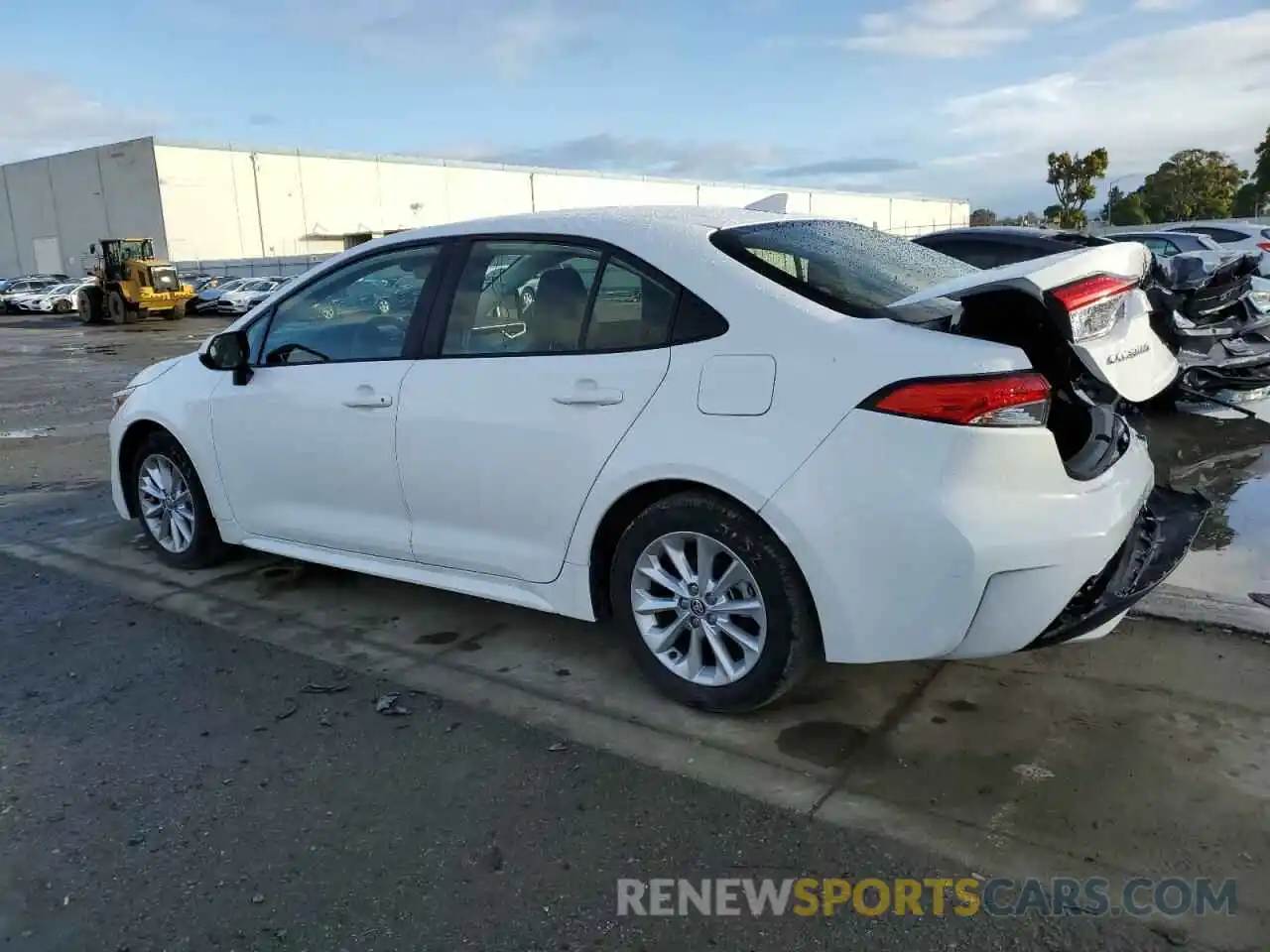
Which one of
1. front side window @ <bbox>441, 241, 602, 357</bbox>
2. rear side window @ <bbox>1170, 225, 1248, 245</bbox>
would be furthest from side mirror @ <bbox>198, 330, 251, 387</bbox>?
rear side window @ <bbox>1170, 225, 1248, 245</bbox>

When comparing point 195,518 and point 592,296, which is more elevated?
point 592,296

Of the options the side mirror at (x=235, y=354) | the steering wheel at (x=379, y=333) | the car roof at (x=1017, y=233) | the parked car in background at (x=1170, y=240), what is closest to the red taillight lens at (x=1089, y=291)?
the steering wheel at (x=379, y=333)

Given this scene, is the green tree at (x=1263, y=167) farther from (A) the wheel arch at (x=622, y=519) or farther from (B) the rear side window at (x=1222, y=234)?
(A) the wheel arch at (x=622, y=519)

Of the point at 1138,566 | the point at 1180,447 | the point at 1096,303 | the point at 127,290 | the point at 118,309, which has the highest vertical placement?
the point at 1096,303

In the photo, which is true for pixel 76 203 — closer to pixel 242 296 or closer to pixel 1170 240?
pixel 242 296

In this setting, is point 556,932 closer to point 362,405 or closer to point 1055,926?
point 1055,926

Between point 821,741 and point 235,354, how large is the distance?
10.4 feet

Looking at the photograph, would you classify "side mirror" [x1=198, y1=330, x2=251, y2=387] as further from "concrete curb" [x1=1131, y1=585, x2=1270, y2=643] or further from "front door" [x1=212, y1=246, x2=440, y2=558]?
"concrete curb" [x1=1131, y1=585, x2=1270, y2=643]

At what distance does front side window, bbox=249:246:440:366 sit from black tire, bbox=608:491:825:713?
4.62ft

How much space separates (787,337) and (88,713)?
2891 mm

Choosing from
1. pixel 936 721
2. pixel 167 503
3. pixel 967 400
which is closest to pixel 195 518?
pixel 167 503

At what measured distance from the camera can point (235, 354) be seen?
472cm

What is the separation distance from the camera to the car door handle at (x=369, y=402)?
4.10 m

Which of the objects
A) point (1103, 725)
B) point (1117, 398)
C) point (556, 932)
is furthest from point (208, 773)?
point (1117, 398)
